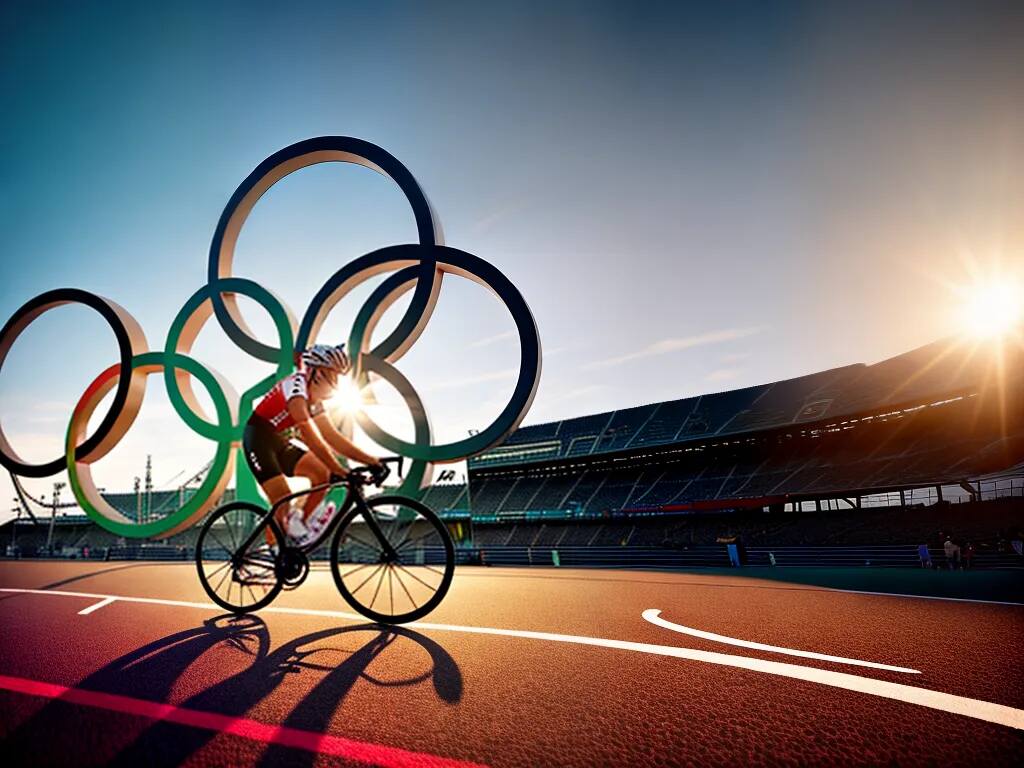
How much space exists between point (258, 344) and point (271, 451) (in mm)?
5325

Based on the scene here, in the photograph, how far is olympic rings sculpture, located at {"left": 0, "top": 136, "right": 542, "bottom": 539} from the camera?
6.95 m

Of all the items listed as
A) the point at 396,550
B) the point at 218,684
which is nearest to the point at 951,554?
the point at 396,550

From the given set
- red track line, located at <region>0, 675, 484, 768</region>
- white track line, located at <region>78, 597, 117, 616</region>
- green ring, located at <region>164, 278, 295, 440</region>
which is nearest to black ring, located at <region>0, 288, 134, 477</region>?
green ring, located at <region>164, 278, 295, 440</region>

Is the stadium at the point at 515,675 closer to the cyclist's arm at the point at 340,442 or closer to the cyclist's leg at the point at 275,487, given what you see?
the cyclist's leg at the point at 275,487

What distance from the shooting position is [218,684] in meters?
1.91

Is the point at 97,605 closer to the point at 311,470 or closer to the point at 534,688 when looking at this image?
the point at 311,470

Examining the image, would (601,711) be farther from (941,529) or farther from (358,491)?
(941,529)

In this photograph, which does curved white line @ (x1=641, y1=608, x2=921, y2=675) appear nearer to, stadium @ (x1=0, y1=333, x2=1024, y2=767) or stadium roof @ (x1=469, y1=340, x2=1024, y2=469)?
stadium @ (x1=0, y1=333, x2=1024, y2=767)

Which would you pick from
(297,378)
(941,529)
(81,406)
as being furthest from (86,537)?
(941,529)

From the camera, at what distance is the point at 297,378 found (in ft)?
11.6

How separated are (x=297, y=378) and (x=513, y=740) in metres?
2.90

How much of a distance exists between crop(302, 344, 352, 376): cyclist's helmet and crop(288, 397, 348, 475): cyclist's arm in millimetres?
286

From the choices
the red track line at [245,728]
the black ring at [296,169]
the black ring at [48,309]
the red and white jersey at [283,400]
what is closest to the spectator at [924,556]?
the black ring at [296,169]

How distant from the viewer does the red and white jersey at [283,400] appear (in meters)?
3.50
